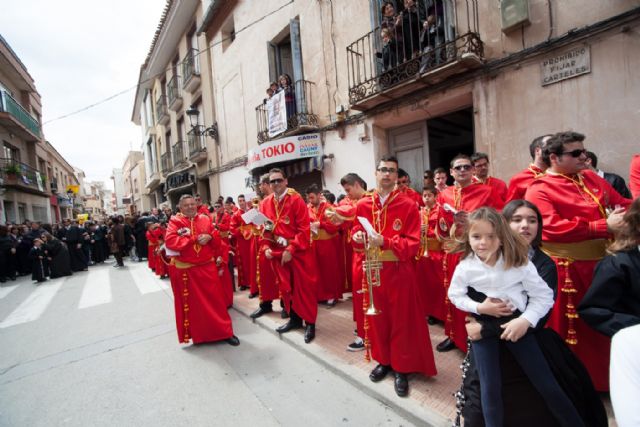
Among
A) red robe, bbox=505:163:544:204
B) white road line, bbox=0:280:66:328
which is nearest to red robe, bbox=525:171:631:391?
red robe, bbox=505:163:544:204

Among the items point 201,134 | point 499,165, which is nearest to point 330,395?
point 499,165

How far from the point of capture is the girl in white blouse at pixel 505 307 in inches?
68.9

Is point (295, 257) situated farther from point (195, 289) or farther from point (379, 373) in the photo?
point (379, 373)

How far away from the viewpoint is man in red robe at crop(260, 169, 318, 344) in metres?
4.34

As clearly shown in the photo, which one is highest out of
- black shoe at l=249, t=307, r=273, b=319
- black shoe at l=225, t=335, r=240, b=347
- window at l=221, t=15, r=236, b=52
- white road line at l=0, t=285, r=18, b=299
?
window at l=221, t=15, r=236, b=52

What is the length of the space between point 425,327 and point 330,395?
1.09m

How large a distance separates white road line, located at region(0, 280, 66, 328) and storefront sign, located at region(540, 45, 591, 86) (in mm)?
10201

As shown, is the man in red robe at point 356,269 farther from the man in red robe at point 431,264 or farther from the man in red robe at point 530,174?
the man in red robe at point 530,174

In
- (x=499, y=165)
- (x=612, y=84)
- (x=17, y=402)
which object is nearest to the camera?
(x=17, y=402)

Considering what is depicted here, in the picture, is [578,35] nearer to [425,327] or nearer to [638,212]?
[638,212]

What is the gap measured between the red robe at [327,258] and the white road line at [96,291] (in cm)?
526

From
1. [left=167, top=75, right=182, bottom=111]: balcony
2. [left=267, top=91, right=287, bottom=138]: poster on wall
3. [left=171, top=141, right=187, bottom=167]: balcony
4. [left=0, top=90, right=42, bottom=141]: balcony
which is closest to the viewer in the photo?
[left=267, top=91, right=287, bottom=138]: poster on wall

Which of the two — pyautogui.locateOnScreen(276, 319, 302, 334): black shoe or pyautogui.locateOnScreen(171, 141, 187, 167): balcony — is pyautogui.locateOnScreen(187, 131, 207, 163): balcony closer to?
pyautogui.locateOnScreen(171, 141, 187, 167): balcony

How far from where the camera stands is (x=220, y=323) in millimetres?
4453
